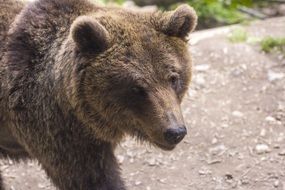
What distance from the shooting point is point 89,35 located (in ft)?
13.6

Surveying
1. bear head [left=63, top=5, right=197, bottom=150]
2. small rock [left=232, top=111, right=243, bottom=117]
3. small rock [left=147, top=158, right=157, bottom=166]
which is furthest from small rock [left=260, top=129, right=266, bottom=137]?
bear head [left=63, top=5, right=197, bottom=150]

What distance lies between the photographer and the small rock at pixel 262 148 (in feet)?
19.8

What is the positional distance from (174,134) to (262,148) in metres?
2.31

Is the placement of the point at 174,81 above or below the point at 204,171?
above

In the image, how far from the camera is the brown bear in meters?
4.15

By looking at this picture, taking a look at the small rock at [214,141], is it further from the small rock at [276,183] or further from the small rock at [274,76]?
the small rock at [274,76]

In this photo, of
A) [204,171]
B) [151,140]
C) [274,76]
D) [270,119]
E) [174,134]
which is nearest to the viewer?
[174,134]

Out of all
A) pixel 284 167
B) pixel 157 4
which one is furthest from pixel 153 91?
pixel 157 4

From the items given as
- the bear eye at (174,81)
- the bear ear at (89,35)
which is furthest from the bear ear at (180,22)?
the bear ear at (89,35)

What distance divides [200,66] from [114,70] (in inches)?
122

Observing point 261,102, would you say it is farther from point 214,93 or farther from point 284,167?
point 284,167

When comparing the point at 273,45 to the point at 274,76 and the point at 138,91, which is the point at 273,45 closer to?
the point at 274,76

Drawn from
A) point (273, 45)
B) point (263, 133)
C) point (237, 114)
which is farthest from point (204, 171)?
point (273, 45)

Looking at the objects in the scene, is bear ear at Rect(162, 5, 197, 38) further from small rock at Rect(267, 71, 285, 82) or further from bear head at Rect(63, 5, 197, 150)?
small rock at Rect(267, 71, 285, 82)
